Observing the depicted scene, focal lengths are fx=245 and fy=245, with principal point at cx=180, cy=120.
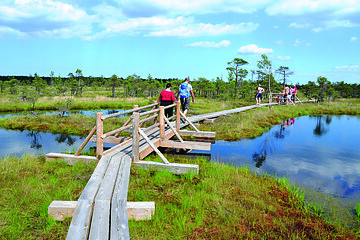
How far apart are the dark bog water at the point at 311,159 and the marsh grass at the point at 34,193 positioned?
5.29 m

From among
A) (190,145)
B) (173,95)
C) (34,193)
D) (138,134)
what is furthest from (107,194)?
(173,95)

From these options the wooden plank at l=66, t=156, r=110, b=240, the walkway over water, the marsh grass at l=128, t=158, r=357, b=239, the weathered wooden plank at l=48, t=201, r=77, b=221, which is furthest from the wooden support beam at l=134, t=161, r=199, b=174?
the weathered wooden plank at l=48, t=201, r=77, b=221

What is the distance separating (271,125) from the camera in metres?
17.8

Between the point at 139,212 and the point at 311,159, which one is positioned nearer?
the point at 139,212

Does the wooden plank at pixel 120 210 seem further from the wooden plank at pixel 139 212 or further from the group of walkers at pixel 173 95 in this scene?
the group of walkers at pixel 173 95

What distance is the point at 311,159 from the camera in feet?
33.3

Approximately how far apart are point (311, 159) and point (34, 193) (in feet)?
32.4

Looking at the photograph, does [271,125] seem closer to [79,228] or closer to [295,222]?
[295,222]

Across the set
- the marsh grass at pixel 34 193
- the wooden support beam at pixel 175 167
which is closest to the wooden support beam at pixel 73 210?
the marsh grass at pixel 34 193

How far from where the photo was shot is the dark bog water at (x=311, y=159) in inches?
262

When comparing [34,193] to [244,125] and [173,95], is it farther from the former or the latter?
[244,125]

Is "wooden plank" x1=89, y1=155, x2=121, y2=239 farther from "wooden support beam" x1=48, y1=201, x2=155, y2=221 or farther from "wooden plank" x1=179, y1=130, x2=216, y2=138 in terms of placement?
"wooden plank" x1=179, y1=130, x2=216, y2=138

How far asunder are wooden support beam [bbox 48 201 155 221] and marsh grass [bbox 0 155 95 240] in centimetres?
11

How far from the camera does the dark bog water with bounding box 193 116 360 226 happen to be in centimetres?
665
